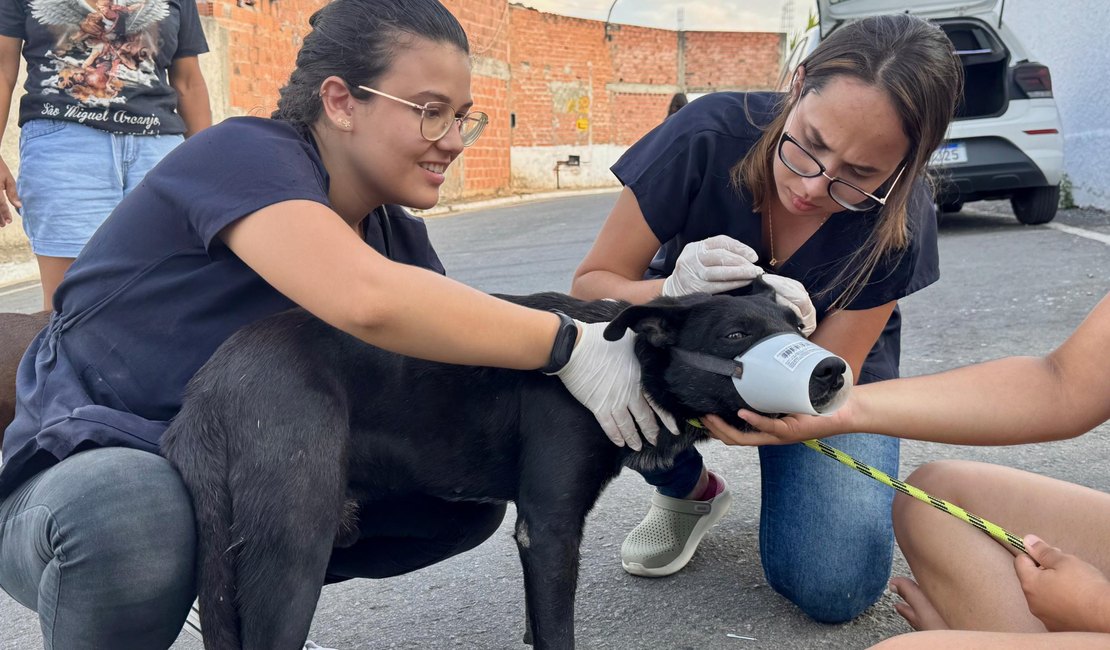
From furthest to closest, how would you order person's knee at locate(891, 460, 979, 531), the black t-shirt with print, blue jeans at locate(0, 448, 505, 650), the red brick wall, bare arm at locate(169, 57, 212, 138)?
the red brick wall, bare arm at locate(169, 57, 212, 138), the black t-shirt with print, person's knee at locate(891, 460, 979, 531), blue jeans at locate(0, 448, 505, 650)

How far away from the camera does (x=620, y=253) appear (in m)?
2.76

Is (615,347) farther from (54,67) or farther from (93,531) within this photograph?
(54,67)

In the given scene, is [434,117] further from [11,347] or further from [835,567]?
[835,567]

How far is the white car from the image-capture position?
8133mm

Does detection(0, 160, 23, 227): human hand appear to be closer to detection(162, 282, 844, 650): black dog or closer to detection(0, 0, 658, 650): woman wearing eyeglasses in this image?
detection(0, 0, 658, 650): woman wearing eyeglasses

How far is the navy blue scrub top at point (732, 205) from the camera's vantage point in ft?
8.51

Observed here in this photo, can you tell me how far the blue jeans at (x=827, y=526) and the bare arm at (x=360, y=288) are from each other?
1.04m

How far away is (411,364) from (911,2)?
26.4ft

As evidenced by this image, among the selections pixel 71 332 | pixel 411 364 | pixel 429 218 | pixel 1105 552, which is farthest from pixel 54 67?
pixel 429 218

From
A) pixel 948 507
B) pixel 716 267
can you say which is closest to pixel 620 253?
pixel 716 267

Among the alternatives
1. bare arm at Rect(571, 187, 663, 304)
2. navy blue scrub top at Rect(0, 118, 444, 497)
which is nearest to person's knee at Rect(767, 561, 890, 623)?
bare arm at Rect(571, 187, 663, 304)

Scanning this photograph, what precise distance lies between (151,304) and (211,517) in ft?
1.54

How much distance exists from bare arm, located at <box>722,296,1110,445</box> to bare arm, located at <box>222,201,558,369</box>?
25.5 inches

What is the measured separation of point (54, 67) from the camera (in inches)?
147
